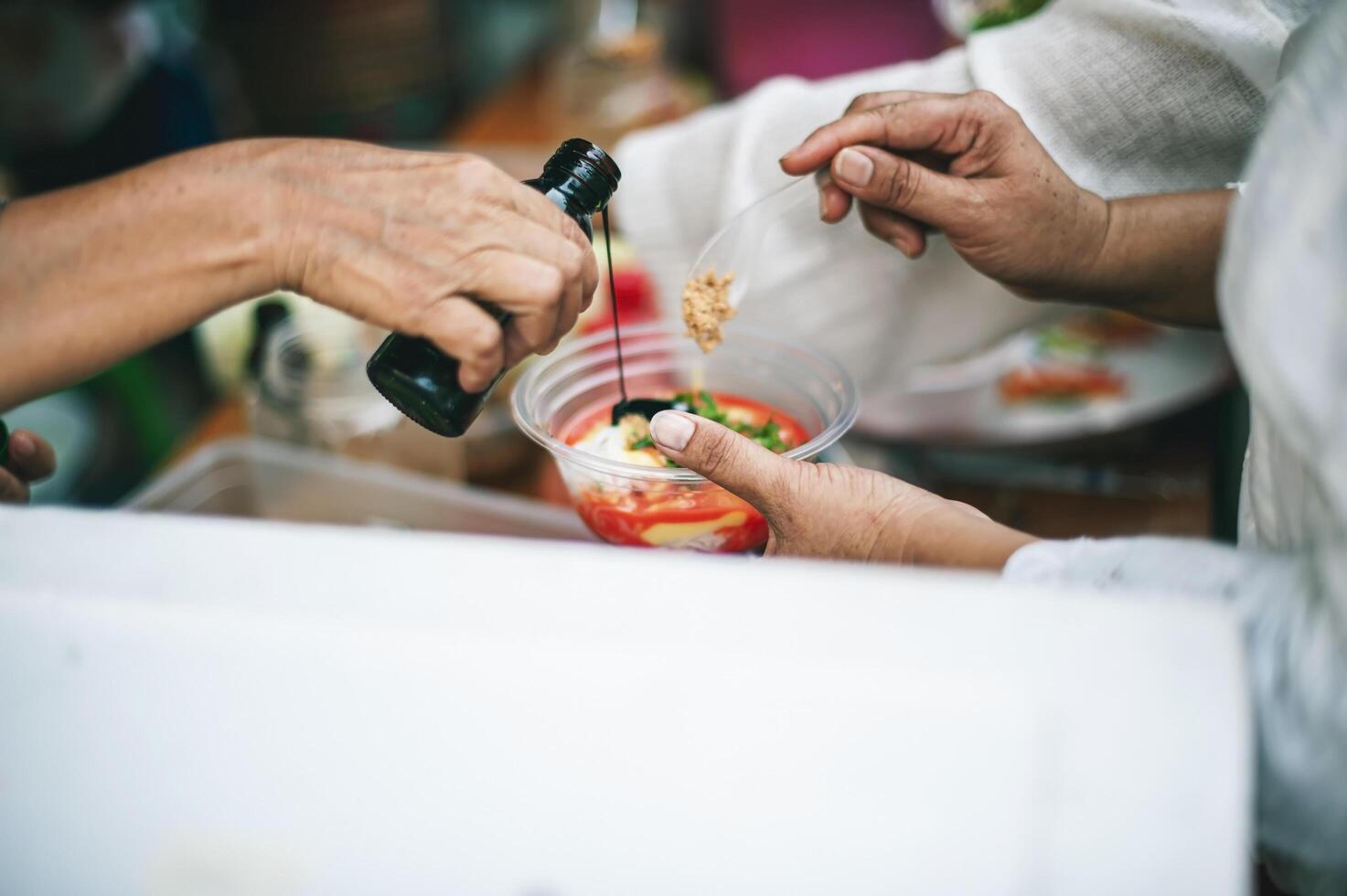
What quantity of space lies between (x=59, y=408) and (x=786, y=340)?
7.56 feet

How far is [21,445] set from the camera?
1019 mm

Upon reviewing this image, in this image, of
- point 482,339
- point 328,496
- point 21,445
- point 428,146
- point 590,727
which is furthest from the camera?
point 428,146

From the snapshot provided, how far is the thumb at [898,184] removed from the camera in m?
0.96

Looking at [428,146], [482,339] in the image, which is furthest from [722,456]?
[428,146]

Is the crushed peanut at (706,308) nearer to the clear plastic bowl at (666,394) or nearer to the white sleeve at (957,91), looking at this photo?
the clear plastic bowl at (666,394)

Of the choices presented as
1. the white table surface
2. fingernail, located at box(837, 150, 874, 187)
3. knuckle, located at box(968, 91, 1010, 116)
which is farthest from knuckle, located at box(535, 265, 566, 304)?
knuckle, located at box(968, 91, 1010, 116)

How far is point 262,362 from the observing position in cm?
156

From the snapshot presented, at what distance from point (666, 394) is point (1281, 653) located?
68cm

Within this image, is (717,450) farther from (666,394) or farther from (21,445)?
(21,445)

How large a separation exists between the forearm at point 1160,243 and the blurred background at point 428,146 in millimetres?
504

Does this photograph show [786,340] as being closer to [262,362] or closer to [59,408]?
[262,362]

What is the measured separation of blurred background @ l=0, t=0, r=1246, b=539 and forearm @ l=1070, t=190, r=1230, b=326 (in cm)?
50

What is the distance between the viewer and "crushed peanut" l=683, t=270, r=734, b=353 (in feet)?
3.26

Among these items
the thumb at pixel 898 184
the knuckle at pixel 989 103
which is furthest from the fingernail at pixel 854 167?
the knuckle at pixel 989 103
